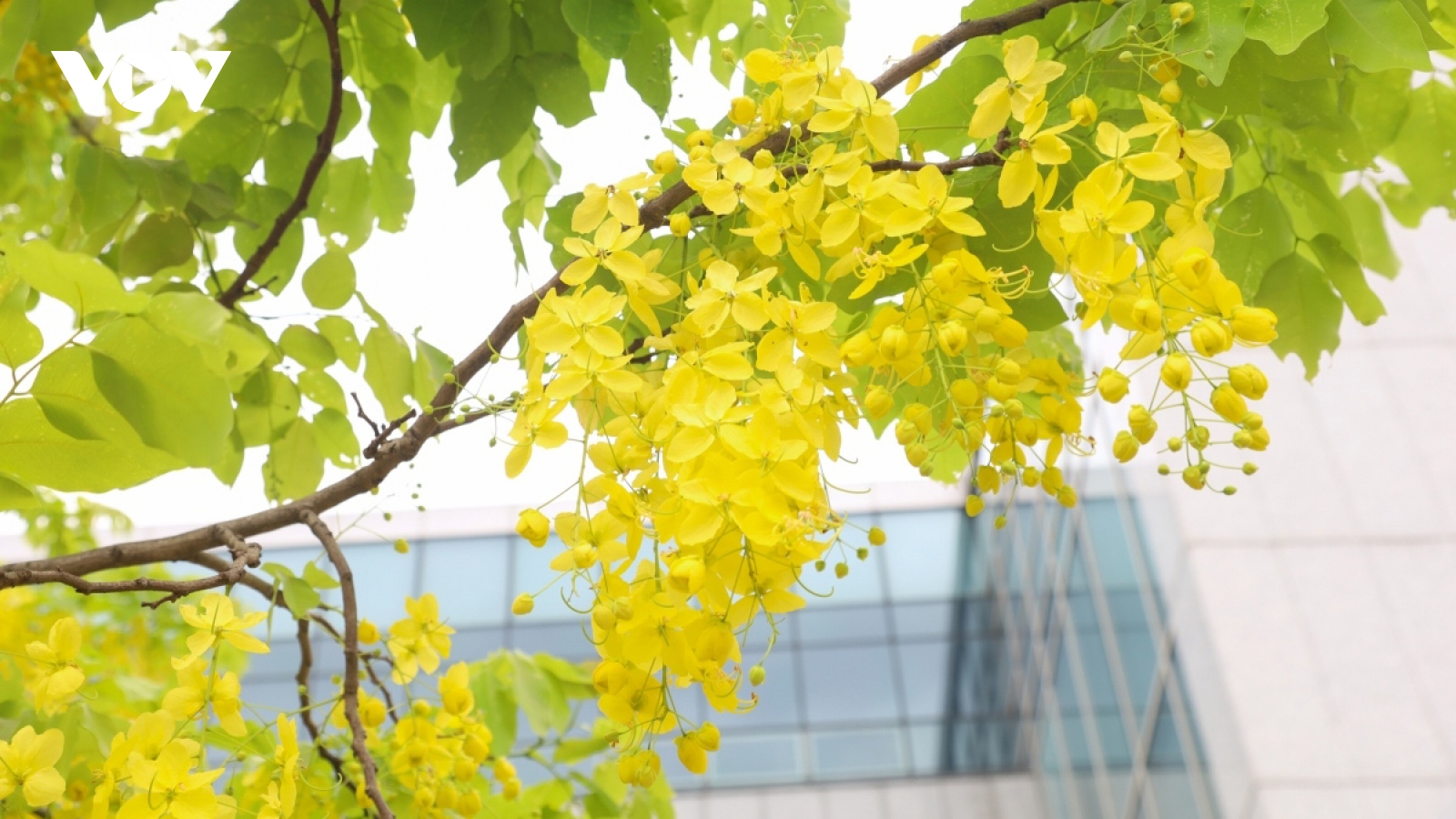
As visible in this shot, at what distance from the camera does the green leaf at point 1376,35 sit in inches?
33.5

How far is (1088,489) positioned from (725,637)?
4.99 meters

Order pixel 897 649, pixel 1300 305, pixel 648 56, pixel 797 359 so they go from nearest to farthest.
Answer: pixel 797 359
pixel 1300 305
pixel 648 56
pixel 897 649

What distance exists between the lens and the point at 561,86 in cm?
126

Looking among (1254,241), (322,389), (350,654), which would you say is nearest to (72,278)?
(350,654)

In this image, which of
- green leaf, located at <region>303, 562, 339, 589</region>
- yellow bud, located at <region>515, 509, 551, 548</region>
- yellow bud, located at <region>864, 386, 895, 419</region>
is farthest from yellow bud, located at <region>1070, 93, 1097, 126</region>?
green leaf, located at <region>303, 562, 339, 589</region>

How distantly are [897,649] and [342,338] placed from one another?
7.63 metres

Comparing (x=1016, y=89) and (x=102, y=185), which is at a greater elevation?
Answer: (x=102, y=185)

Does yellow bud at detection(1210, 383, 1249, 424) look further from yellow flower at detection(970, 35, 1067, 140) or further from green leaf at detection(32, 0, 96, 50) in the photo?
green leaf at detection(32, 0, 96, 50)

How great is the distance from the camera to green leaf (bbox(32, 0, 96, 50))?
1071 millimetres

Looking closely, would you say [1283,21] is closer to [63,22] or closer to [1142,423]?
[1142,423]

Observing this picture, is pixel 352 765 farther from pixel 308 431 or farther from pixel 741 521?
pixel 741 521

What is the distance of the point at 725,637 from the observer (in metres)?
0.71

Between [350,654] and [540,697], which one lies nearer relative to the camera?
[350,654]

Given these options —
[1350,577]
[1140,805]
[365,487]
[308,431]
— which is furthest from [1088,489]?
[365,487]
